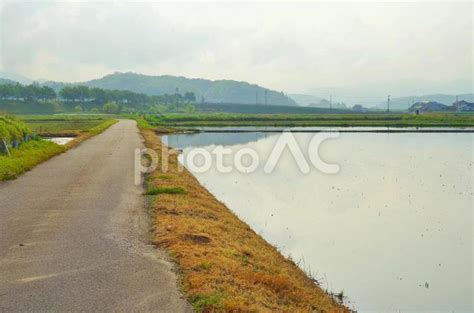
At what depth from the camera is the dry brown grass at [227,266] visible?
25.1ft

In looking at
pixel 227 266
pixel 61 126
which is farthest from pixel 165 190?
pixel 61 126

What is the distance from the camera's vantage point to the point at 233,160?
3541cm

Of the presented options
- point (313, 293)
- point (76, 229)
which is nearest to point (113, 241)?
point (76, 229)

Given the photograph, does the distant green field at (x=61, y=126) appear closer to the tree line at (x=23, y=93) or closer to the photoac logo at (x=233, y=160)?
the photoac logo at (x=233, y=160)

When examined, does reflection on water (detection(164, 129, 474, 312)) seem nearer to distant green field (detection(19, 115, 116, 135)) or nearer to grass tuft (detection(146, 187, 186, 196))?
grass tuft (detection(146, 187, 186, 196))

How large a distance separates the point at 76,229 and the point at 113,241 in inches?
53.2

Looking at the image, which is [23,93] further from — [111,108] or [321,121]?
[321,121]

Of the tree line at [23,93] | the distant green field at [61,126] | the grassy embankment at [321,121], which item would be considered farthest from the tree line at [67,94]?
the distant green field at [61,126]

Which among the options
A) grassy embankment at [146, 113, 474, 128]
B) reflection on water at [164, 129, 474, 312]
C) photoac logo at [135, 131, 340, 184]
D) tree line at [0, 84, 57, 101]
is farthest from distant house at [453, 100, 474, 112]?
tree line at [0, 84, 57, 101]

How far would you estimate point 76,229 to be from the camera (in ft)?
37.1

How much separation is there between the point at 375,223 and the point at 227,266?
925 cm

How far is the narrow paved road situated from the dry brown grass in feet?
1.26

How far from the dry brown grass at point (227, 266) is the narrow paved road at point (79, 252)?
0.38 metres

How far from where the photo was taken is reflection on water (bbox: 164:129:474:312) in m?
11.5
